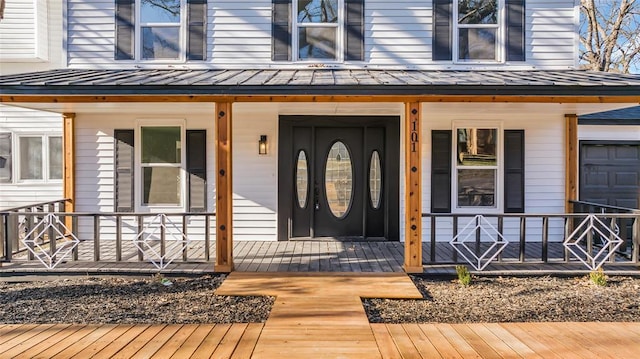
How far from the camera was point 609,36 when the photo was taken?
14.9m

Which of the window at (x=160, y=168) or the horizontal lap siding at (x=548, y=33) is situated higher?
the horizontal lap siding at (x=548, y=33)

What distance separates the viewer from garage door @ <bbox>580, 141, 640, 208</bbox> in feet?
25.1

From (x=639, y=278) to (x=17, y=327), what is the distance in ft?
23.5

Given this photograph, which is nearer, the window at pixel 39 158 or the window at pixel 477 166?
the window at pixel 477 166

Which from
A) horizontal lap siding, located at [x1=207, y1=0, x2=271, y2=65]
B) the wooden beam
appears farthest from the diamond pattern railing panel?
horizontal lap siding, located at [x1=207, y1=0, x2=271, y2=65]

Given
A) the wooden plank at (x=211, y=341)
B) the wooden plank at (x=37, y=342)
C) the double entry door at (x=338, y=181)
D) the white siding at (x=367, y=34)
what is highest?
the white siding at (x=367, y=34)

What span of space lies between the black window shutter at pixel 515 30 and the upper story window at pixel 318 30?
2.55 m

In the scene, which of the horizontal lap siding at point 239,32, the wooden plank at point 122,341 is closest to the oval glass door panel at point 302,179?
the horizontal lap siding at point 239,32

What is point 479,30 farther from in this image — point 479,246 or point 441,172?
point 479,246

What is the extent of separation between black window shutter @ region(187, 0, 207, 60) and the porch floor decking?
334 cm

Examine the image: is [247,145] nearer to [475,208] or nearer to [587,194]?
[475,208]

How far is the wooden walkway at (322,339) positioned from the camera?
10.6 feet

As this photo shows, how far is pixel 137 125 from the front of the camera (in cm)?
719

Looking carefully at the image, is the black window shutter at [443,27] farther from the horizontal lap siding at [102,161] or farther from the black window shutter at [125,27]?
the black window shutter at [125,27]
